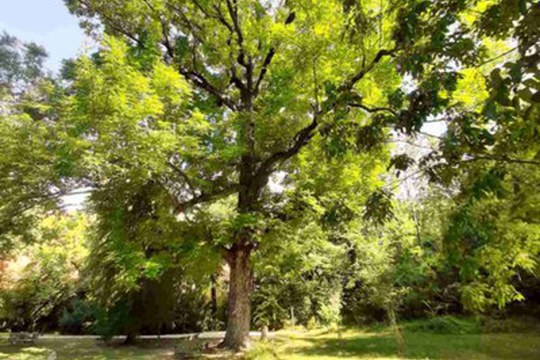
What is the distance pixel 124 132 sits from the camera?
25.0ft

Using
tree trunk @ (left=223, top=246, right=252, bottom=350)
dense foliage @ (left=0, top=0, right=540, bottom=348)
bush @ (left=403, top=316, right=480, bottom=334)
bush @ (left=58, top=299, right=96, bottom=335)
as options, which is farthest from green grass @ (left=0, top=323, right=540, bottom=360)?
bush @ (left=58, top=299, right=96, bottom=335)

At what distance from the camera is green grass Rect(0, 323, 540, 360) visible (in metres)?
10.3

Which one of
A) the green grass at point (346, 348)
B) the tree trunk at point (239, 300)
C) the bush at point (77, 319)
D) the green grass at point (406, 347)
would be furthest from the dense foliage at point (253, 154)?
the bush at point (77, 319)

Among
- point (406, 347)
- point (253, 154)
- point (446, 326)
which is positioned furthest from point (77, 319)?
point (446, 326)

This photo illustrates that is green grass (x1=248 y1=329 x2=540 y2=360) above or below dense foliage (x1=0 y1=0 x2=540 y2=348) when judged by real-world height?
below

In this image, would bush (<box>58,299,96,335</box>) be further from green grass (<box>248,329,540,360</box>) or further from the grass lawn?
green grass (<box>248,329,540,360</box>)

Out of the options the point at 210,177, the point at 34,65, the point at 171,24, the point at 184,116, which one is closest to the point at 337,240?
the point at 210,177

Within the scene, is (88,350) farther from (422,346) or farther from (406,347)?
(422,346)

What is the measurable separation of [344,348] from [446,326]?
5794mm

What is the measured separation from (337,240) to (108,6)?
40.5ft

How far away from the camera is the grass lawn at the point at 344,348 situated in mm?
10320

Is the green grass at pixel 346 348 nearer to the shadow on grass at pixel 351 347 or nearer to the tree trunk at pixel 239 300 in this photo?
the shadow on grass at pixel 351 347

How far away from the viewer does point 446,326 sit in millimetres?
14836

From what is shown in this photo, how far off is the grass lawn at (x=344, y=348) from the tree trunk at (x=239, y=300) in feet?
2.59
